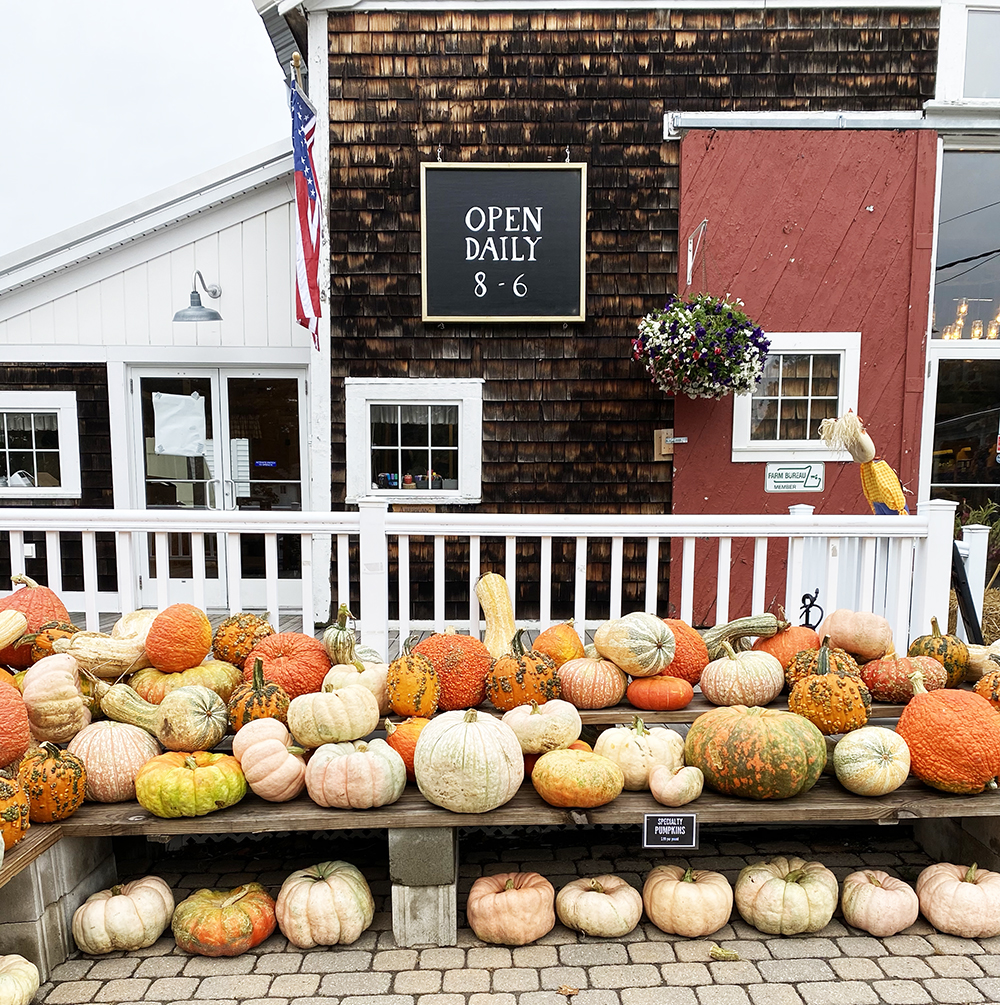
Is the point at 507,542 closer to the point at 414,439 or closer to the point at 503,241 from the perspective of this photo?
the point at 414,439

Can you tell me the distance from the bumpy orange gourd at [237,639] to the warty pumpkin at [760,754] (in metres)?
1.73

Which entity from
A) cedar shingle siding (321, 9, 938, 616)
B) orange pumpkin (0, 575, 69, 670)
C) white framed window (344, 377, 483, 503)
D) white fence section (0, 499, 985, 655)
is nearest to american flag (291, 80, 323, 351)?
cedar shingle siding (321, 9, 938, 616)

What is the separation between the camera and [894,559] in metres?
3.24

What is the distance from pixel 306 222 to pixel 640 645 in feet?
11.6

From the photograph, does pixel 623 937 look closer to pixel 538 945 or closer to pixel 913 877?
pixel 538 945

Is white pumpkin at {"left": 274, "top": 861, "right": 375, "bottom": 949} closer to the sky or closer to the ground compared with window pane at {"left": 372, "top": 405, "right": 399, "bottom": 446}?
closer to the ground

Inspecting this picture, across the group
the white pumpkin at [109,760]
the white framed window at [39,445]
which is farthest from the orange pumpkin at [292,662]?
the white framed window at [39,445]

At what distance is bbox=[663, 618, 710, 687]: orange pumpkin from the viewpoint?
108 inches

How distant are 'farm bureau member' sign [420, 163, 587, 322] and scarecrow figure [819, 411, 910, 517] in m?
2.06

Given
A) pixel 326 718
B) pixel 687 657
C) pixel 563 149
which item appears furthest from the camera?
pixel 563 149

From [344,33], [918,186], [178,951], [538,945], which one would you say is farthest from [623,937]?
[344,33]

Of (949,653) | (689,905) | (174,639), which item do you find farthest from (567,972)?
(949,653)

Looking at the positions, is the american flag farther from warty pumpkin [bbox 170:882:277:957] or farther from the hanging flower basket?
warty pumpkin [bbox 170:882:277:957]

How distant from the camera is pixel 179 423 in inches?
218
